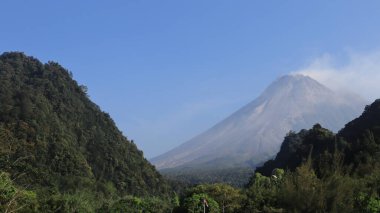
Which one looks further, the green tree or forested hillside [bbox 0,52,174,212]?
forested hillside [bbox 0,52,174,212]

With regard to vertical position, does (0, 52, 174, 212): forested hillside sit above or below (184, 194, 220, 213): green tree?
above

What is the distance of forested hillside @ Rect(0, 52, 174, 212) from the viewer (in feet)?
137

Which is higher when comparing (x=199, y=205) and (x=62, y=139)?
(x=62, y=139)

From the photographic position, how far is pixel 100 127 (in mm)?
59219

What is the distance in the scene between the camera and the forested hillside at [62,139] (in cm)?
4178

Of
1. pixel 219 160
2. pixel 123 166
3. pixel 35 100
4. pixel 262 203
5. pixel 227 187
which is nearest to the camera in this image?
pixel 262 203

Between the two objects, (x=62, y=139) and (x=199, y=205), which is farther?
(x=62, y=139)

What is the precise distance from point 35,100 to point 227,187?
98.1 feet

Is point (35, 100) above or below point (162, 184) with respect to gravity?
above

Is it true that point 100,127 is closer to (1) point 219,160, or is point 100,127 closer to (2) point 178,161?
(1) point 219,160

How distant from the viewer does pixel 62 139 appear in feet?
155

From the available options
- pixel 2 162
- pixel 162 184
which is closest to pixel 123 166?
pixel 162 184

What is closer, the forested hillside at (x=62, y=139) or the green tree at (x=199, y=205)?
the green tree at (x=199, y=205)

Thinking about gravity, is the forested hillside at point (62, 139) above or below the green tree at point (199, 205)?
above
